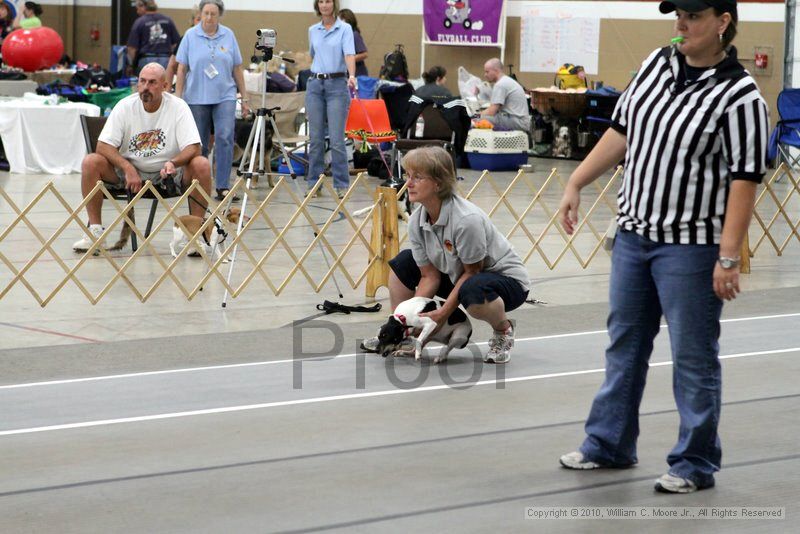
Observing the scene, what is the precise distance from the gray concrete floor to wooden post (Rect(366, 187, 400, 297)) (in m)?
0.45

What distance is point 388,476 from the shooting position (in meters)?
3.66

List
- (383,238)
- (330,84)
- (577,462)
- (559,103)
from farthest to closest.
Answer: (559,103) → (330,84) → (383,238) → (577,462)

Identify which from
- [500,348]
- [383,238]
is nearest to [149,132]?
[383,238]

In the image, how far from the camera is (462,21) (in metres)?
17.1

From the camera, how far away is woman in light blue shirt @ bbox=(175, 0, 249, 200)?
30.1 feet

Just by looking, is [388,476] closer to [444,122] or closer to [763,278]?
[763,278]

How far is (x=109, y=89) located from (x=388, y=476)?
10477 millimetres

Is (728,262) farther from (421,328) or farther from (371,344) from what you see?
(371,344)

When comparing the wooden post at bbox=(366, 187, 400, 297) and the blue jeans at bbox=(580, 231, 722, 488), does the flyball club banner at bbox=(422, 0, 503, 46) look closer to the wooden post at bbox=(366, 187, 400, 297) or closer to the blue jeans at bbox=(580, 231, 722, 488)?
the wooden post at bbox=(366, 187, 400, 297)

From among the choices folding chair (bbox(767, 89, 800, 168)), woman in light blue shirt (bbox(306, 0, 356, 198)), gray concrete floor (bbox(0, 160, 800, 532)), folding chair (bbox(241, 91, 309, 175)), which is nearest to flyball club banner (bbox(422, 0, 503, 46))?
folding chair (bbox(241, 91, 309, 175))

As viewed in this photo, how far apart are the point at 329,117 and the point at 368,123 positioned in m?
0.88

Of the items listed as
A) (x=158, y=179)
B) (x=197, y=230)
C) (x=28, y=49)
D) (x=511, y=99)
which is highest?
(x=28, y=49)

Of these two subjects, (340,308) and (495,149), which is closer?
(340,308)

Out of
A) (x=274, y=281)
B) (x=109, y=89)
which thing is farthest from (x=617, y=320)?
(x=109, y=89)
